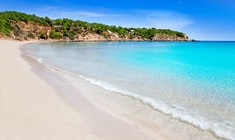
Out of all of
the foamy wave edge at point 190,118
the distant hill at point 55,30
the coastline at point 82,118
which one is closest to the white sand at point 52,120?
the coastline at point 82,118

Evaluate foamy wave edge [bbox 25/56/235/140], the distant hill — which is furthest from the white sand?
the distant hill

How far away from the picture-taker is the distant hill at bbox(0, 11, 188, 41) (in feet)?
281

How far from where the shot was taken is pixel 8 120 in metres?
6.14

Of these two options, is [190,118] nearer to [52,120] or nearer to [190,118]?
[190,118]

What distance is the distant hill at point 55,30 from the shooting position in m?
85.7

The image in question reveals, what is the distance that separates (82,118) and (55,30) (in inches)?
3973

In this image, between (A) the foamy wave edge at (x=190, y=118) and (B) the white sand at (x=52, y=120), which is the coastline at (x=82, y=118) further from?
(A) the foamy wave edge at (x=190, y=118)

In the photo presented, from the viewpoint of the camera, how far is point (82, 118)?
683 cm

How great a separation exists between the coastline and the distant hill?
2775 inches

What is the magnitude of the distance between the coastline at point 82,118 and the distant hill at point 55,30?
7048cm

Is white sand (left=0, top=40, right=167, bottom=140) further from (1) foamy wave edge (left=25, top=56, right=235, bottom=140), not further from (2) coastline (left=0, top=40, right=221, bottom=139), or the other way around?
(1) foamy wave edge (left=25, top=56, right=235, bottom=140)

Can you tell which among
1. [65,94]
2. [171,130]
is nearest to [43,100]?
[65,94]

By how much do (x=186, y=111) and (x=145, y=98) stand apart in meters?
1.76

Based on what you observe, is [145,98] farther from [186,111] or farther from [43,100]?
[43,100]
